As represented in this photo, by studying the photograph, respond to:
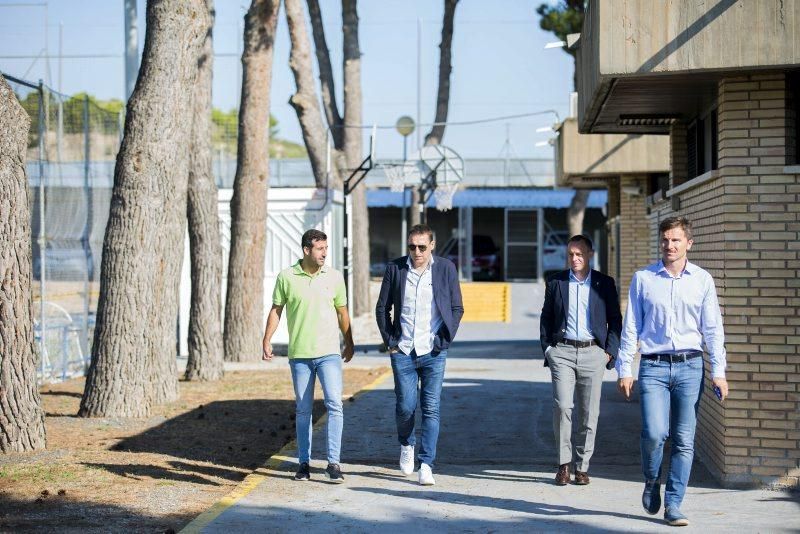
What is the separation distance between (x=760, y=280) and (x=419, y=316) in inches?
95.5

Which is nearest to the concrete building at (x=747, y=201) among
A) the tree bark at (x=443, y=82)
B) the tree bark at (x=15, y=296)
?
the tree bark at (x=15, y=296)

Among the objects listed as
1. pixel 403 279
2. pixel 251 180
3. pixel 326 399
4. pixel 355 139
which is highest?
pixel 355 139

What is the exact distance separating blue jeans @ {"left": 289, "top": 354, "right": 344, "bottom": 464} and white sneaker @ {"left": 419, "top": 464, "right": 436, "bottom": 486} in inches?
24.5

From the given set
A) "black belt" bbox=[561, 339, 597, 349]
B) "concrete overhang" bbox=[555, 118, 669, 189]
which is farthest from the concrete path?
"concrete overhang" bbox=[555, 118, 669, 189]

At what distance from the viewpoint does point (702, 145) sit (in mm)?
10656

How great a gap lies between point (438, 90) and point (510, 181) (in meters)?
17.7

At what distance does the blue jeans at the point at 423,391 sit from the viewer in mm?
8867

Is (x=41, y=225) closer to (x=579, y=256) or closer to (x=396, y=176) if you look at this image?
(x=579, y=256)

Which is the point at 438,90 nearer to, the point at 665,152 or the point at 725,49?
the point at 665,152

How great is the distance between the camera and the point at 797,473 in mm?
8367

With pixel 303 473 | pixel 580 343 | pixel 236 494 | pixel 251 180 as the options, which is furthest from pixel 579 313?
pixel 251 180

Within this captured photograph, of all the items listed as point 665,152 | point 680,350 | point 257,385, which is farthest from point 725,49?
point 665,152

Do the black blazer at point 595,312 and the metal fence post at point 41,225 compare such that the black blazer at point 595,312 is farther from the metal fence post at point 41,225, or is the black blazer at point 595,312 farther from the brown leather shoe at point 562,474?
the metal fence post at point 41,225

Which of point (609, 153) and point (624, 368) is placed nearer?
point (624, 368)
